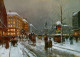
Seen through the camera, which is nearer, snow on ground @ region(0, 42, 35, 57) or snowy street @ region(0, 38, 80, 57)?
snow on ground @ region(0, 42, 35, 57)

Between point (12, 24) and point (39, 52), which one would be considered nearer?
point (39, 52)

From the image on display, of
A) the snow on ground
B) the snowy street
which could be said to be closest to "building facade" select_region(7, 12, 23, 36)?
the snowy street

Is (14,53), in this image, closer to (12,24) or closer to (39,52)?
(39,52)

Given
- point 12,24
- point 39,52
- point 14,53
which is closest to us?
point 14,53

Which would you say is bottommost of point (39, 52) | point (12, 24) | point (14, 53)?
point (39, 52)

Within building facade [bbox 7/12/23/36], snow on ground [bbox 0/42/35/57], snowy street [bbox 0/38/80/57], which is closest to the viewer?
snow on ground [bbox 0/42/35/57]

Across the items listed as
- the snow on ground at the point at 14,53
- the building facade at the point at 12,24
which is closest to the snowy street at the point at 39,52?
the snow on ground at the point at 14,53

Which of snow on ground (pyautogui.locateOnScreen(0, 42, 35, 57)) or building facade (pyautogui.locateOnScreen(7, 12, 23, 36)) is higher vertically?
building facade (pyautogui.locateOnScreen(7, 12, 23, 36))

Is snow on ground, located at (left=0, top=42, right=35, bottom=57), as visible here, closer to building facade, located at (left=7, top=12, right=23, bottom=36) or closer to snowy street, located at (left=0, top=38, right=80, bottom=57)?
snowy street, located at (left=0, top=38, right=80, bottom=57)

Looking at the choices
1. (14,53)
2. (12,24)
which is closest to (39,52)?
(14,53)

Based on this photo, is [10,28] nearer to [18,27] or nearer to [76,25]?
[18,27]

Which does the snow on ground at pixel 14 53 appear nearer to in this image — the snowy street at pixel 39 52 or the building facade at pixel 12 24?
the snowy street at pixel 39 52

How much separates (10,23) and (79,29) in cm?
8157

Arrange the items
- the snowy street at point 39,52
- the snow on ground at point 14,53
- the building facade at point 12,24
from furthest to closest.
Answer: the building facade at point 12,24
the snowy street at point 39,52
the snow on ground at point 14,53
